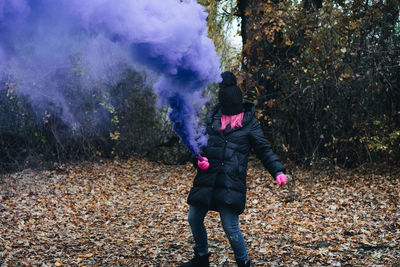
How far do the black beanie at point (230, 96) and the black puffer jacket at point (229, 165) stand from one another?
102 millimetres

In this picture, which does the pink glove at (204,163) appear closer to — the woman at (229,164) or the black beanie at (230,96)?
the woman at (229,164)

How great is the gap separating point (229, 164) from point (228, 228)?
563 mm

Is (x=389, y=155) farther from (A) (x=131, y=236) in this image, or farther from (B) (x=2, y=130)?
(B) (x=2, y=130)

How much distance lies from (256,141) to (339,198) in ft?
16.1

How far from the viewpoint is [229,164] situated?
10.9 ft

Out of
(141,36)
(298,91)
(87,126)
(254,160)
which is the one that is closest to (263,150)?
(141,36)

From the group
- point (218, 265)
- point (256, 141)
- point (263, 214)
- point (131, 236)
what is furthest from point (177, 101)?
point (263, 214)

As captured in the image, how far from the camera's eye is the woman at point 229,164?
3312mm

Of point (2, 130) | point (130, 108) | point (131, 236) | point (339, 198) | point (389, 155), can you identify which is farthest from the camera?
point (130, 108)

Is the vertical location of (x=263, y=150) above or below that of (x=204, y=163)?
above

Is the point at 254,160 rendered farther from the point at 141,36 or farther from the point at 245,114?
the point at 141,36

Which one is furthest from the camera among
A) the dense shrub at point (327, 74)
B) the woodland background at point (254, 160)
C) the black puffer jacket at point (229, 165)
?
the dense shrub at point (327, 74)

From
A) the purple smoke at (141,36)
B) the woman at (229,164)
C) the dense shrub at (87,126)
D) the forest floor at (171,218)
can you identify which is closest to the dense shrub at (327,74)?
the forest floor at (171,218)

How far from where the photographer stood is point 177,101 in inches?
137
